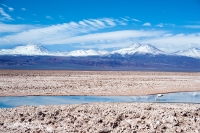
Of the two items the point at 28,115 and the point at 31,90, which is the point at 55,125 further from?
the point at 31,90

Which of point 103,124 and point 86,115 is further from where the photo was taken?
point 86,115

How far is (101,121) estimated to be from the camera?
35.0ft

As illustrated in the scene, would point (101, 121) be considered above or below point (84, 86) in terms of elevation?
below

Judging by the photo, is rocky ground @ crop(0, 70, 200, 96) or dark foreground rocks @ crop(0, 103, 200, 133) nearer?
dark foreground rocks @ crop(0, 103, 200, 133)

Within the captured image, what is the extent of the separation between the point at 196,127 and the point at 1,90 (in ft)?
61.7

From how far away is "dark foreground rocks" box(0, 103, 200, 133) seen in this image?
9727 millimetres

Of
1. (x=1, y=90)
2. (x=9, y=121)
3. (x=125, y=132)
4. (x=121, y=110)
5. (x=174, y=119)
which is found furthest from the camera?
(x=1, y=90)

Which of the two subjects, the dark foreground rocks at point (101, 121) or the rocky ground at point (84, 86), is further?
the rocky ground at point (84, 86)

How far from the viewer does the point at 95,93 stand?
2466 cm

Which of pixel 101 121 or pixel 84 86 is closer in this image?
pixel 101 121

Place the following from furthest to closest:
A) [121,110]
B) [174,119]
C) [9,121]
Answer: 1. [121,110]
2. [9,121]
3. [174,119]

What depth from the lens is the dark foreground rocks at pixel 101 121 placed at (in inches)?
383

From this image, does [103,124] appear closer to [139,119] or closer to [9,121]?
[139,119]

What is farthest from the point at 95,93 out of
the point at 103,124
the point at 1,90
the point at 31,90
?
the point at 103,124
